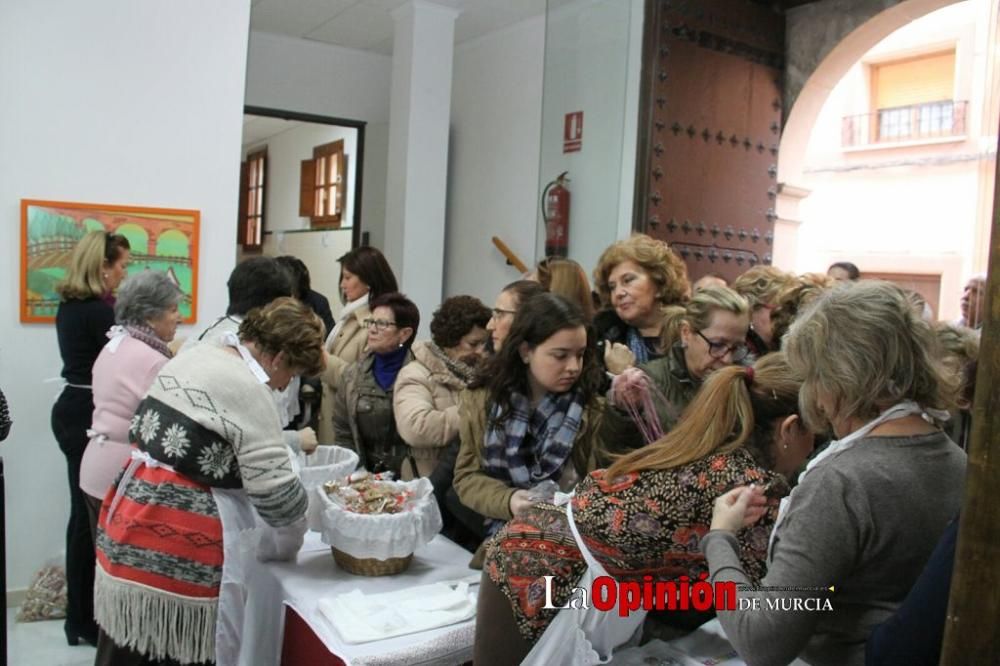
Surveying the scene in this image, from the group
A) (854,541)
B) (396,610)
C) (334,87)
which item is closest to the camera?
(854,541)

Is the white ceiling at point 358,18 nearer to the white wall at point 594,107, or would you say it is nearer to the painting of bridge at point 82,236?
the white wall at point 594,107

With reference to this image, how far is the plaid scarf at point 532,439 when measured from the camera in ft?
7.51

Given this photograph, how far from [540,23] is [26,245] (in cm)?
410

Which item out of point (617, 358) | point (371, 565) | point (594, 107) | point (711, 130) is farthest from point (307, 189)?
point (371, 565)

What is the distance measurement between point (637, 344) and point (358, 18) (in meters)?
4.61

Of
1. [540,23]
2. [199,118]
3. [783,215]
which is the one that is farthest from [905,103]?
[199,118]

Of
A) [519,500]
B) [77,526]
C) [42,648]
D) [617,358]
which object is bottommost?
[42,648]

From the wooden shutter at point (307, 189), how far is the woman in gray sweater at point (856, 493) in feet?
27.5

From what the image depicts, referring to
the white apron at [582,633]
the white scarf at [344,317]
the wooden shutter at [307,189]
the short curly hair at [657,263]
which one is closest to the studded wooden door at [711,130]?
the white scarf at [344,317]

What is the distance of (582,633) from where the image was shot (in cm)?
170

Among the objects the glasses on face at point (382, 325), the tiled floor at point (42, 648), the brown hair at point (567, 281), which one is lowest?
the tiled floor at point (42, 648)

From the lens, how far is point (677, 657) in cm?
178

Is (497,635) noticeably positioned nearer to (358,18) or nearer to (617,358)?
(617,358)

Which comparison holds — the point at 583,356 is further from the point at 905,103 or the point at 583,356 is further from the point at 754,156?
the point at 905,103
